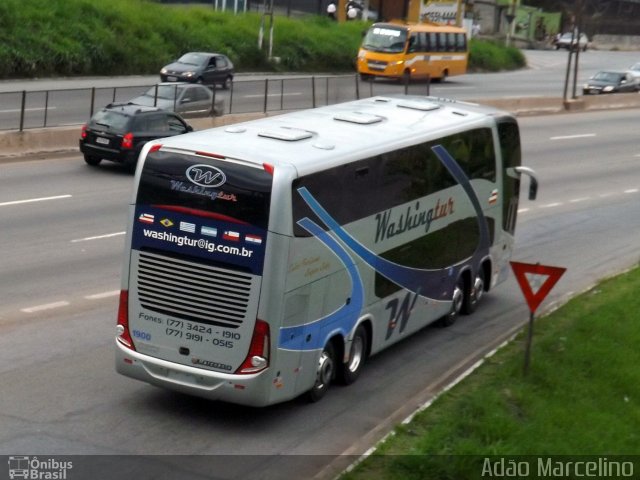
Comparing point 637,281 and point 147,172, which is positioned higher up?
point 147,172

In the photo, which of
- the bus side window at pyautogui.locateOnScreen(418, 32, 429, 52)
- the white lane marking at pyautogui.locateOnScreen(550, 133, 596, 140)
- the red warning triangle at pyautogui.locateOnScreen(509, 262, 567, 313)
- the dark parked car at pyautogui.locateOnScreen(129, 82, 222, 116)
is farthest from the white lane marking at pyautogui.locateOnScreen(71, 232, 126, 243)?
the bus side window at pyautogui.locateOnScreen(418, 32, 429, 52)

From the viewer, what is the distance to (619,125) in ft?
155

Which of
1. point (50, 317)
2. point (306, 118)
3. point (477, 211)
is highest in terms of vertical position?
point (306, 118)

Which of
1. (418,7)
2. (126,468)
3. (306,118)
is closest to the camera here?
(126,468)

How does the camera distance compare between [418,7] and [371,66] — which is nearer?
[371,66]

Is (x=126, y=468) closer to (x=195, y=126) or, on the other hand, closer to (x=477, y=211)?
(x=477, y=211)

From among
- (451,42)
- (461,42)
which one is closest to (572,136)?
Answer: (451,42)

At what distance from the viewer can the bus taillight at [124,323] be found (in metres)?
12.5

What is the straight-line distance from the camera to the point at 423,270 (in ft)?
51.8

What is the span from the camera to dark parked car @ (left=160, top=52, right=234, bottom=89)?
1923 inches

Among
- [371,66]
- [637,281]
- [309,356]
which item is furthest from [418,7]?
[309,356]

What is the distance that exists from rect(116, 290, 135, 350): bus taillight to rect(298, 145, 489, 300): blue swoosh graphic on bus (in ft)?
7.28

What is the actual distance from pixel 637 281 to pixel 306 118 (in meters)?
7.94

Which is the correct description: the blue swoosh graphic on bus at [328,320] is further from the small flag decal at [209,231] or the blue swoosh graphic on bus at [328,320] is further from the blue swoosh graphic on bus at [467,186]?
the blue swoosh graphic on bus at [467,186]
